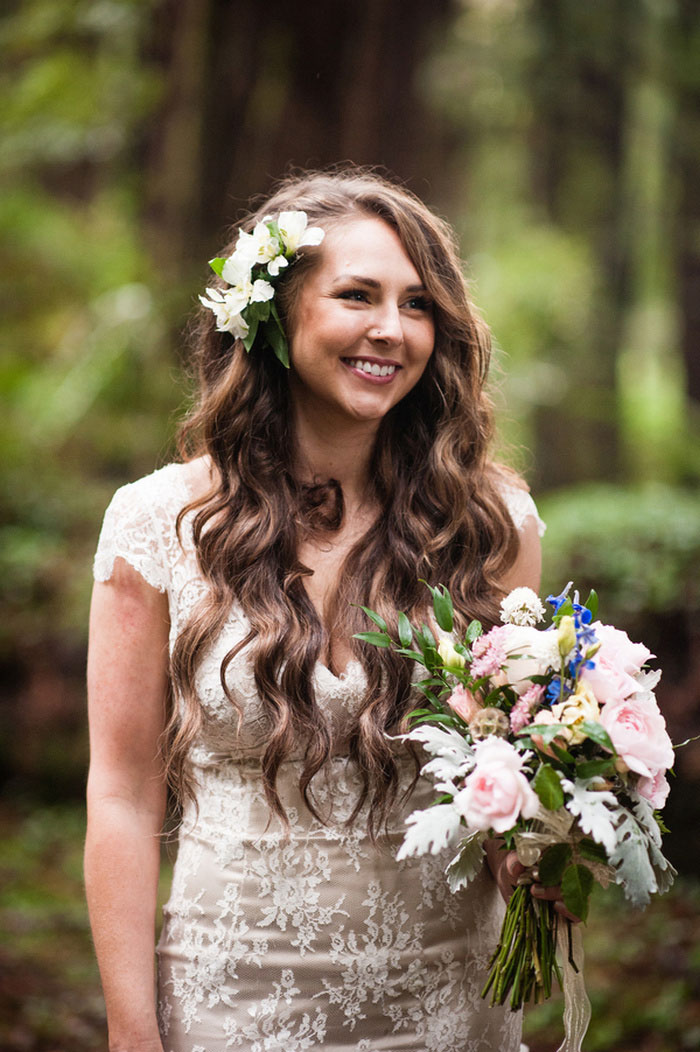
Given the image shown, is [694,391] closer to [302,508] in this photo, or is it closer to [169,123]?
[169,123]

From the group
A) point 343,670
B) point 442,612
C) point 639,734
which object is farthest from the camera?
point 343,670

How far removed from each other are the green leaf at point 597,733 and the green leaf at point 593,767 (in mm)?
31

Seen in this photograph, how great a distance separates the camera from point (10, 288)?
9.08 metres

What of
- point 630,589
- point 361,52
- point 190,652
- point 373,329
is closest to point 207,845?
point 190,652

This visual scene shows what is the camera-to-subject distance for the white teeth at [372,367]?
243cm

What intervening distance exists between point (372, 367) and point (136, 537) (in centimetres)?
66

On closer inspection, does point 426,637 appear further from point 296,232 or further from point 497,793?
point 296,232

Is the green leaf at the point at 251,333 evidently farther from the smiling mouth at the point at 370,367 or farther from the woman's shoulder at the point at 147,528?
the woman's shoulder at the point at 147,528

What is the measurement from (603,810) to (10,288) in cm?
835

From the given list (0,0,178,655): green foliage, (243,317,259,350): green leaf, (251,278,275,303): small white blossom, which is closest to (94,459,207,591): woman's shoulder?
(243,317,259,350): green leaf

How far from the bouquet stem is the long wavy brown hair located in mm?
404

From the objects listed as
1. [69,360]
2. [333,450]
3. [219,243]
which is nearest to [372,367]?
[333,450]

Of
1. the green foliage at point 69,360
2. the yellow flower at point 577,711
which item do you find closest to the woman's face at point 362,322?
the yellow flower at point 577,711

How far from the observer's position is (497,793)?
5.82 ft
